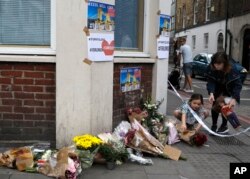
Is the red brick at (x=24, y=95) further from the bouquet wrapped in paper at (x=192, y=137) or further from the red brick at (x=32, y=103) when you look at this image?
the bouquet wrapped in paper at (x=192, y=137)

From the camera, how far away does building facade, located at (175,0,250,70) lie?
27.9 metres

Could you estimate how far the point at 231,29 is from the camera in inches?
1148

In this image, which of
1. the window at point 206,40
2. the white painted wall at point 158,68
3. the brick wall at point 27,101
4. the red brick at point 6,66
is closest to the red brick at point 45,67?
the brick wall at point 27,101

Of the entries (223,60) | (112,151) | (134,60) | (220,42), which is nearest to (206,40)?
(220,42)

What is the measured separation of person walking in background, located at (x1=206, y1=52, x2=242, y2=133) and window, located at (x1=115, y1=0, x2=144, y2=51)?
4.30 ft

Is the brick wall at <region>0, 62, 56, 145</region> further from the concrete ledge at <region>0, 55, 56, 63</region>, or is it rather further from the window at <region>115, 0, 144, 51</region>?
the window at <region>115, 0, 144, 51</region>

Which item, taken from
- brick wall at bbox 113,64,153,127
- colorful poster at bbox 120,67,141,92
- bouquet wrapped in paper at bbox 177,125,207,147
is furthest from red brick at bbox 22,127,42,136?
bouquet wrapped in paper at bbox 177,125,207,147

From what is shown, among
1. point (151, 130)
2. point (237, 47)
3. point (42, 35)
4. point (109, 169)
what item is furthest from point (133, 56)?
point (237, 47)

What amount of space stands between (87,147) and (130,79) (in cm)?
199

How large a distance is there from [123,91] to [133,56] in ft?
2.12

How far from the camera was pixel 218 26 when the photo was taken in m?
31.6

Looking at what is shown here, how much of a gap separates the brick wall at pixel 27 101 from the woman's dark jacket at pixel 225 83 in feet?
→ 9.98

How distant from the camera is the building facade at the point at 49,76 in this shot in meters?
5.78

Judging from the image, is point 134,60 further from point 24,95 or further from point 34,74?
point 24,95
